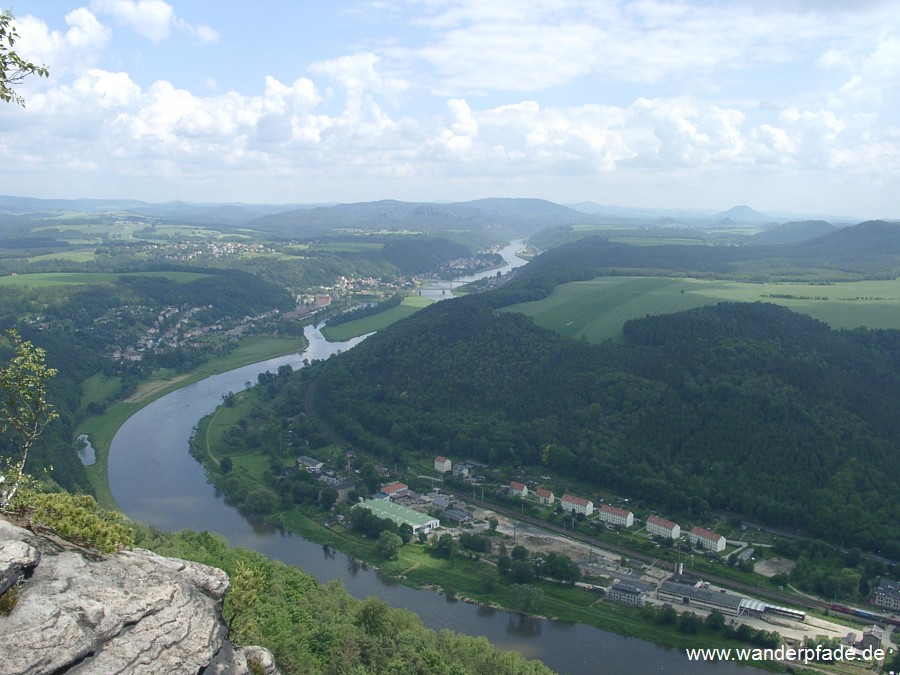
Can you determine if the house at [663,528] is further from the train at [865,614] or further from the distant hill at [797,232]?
the distant hill at [797,232]

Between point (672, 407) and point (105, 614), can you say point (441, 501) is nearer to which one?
point (672, 407)

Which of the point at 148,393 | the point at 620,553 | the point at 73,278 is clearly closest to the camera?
the point at 620,553

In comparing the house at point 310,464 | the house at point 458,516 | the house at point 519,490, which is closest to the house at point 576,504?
the house at point 519,490

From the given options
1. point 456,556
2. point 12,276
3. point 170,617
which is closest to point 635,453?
point 456,556

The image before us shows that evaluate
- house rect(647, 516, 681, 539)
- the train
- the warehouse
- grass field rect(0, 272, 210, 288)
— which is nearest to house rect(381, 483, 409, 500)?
the warehouse

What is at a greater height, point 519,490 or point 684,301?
point 684,301

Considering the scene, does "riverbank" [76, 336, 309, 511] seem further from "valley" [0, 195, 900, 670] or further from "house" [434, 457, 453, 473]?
"house" [434, 457, 453, 473]

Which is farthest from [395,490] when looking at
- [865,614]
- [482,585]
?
[865,614]
